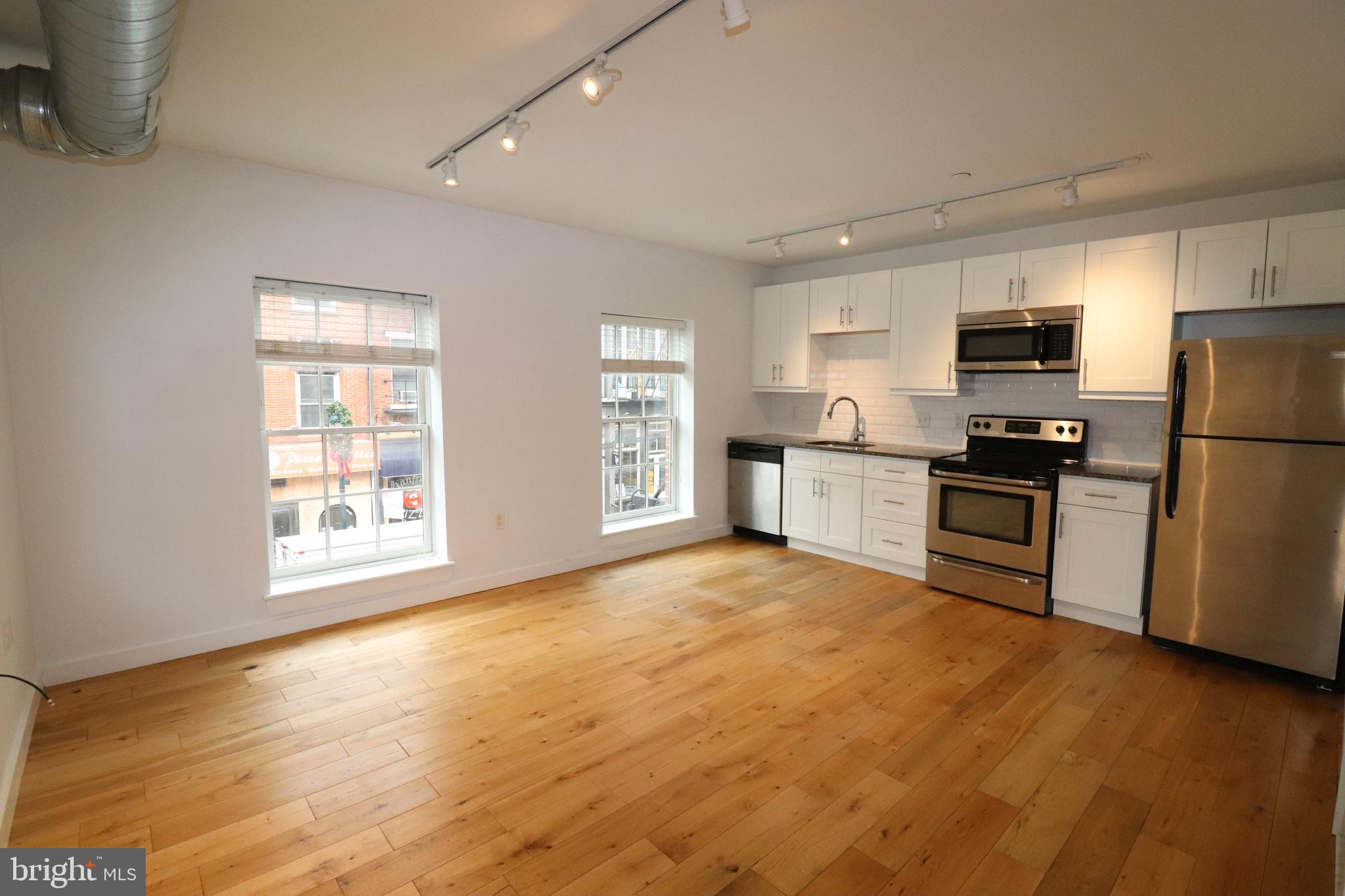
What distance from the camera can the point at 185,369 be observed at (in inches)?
129

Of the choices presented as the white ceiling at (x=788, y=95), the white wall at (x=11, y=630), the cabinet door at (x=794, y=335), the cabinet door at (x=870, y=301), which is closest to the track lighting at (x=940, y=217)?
the white ceiling at (x=788, y=95)

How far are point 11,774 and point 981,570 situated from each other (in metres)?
4.89

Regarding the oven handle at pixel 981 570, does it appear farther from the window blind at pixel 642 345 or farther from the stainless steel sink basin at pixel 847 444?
the window blind at pixel 642 345

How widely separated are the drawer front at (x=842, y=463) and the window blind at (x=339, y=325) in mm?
3081

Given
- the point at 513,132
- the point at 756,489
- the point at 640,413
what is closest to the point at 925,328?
the point at 756,489

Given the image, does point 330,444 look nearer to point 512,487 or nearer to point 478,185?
point 512,487

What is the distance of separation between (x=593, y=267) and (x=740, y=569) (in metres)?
2.59

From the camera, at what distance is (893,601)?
171 inches

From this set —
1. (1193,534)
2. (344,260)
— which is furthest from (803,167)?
(1193,534)

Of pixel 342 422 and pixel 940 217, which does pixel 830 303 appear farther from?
pixel 342 422

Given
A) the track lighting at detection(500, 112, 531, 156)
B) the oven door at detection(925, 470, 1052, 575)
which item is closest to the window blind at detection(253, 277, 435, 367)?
the track lighting at detection(500, 112, 531, 156)

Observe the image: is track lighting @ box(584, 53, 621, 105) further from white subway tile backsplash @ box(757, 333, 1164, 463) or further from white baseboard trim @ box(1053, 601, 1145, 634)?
white baseboard trim @ box(1053, 601, 1145, 634)

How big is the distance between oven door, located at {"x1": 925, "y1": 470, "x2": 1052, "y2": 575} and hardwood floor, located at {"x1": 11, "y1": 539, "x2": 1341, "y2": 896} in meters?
0.54

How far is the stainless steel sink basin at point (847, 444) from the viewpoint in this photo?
208 inches
